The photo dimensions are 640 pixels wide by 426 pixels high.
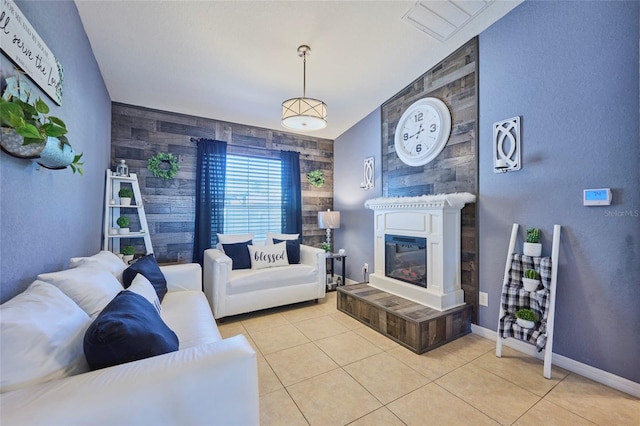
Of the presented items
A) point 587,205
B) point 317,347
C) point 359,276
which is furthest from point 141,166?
point 587,205

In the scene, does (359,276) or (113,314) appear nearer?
(113,314)

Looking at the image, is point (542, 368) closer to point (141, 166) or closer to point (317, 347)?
point (317, 347)

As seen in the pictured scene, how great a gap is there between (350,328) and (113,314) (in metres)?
2.22

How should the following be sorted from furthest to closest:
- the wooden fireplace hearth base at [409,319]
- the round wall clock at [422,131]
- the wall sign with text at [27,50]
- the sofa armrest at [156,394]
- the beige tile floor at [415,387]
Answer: the round wall clock at [422,131] → the wooden fireplace hearth base at [409,319] → the beige tile floor at [415,387] → the wall sign with text at [27,50] → the sofa armrest at [156,394]

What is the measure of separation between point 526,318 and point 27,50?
11.4ft

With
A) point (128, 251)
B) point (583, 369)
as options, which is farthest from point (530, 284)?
point (128, 251)

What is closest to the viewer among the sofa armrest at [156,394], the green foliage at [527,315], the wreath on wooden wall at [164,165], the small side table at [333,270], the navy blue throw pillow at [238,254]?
the sofa armrest at [156,394]

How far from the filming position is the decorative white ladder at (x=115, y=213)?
294 cm

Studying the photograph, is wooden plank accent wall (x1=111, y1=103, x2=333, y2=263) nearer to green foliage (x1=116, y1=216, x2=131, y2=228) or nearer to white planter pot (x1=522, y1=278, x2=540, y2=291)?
green foliage (x1=116, y1=216, x2=131, y2=228)

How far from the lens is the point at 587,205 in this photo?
1947 mm

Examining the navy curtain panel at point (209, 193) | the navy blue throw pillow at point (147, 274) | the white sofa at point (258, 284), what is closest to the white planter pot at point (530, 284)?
the white sofa at point (258, 284)

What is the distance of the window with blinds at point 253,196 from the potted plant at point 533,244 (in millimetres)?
3210

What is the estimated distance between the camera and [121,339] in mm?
973

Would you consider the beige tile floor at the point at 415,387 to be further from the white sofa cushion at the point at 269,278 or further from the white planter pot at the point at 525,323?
the white sofa cushion at the point at 269,278
